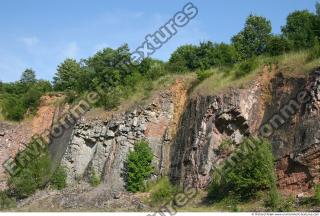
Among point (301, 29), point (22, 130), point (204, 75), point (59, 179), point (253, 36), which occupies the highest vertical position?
point (253, 36)

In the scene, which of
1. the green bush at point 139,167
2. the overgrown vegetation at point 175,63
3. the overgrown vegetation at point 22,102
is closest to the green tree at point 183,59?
the overgrown vegetation at point 175,63

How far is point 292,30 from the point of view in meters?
49.0

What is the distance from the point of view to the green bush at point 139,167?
34188mm

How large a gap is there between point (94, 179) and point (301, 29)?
24048mm

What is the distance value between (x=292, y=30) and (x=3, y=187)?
32.1 m

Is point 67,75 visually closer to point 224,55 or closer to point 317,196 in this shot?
point 224,55

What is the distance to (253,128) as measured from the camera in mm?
32250

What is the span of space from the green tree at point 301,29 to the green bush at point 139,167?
14759 millimetres

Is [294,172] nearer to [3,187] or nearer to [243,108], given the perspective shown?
[243,108]

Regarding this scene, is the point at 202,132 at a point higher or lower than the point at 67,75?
lower

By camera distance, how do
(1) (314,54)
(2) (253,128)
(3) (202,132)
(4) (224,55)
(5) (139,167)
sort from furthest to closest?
1. (4) (224,55)
2. (5) (139,167)
3. (3) (202,132)
4. (2) (253,128)
5. (1) (314,54)

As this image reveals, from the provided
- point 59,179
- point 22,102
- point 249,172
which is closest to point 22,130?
point 22,102

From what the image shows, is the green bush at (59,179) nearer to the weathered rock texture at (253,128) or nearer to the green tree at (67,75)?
the weathered rock texture at (253,128)

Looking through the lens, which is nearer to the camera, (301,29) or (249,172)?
(249,172)
